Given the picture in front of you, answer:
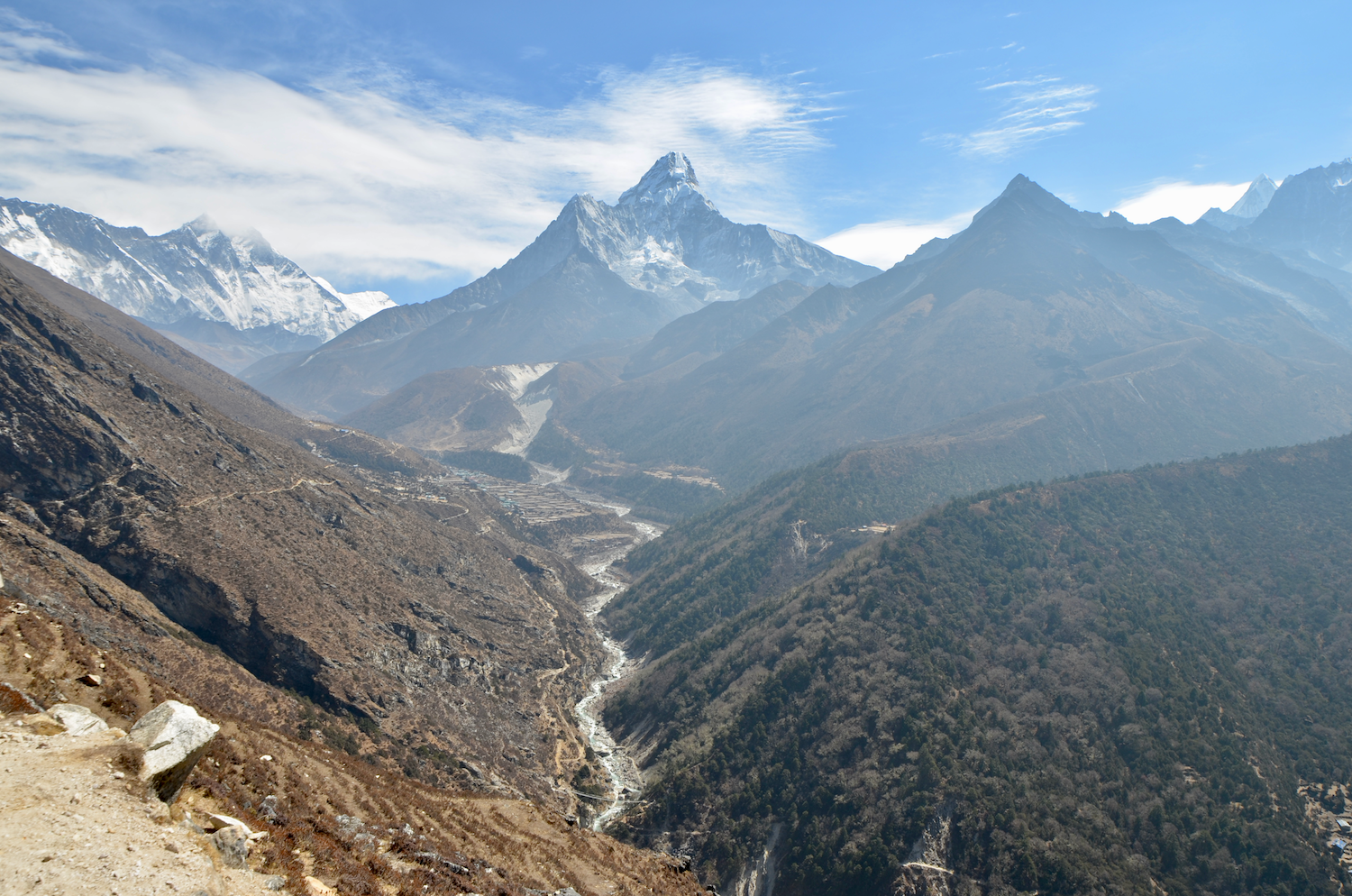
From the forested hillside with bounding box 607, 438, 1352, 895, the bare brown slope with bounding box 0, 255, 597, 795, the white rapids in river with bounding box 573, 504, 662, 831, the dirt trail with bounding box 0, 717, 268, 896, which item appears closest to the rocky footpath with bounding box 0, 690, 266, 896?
the dirt trail with bounding box 0, 717, 268, 896

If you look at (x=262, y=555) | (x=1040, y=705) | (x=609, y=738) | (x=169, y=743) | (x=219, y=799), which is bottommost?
(x=609, y=738)

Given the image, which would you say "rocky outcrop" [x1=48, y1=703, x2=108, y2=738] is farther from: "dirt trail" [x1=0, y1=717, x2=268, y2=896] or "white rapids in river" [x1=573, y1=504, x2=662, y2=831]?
"white rapids in river" [x1=573, y1=504, x2=662, y2=831]

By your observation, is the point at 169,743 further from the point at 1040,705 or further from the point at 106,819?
the point at 1040,705

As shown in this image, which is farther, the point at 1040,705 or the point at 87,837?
the point at 1040,705

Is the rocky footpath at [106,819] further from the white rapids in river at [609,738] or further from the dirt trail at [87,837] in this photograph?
the white rapids in river at [609,738]

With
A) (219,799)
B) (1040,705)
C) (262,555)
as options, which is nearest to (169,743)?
(219,799)

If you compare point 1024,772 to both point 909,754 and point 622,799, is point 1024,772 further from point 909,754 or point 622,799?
point 622,799

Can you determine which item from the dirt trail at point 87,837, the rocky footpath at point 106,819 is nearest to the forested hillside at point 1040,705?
the rocky footpath at point 106,819
